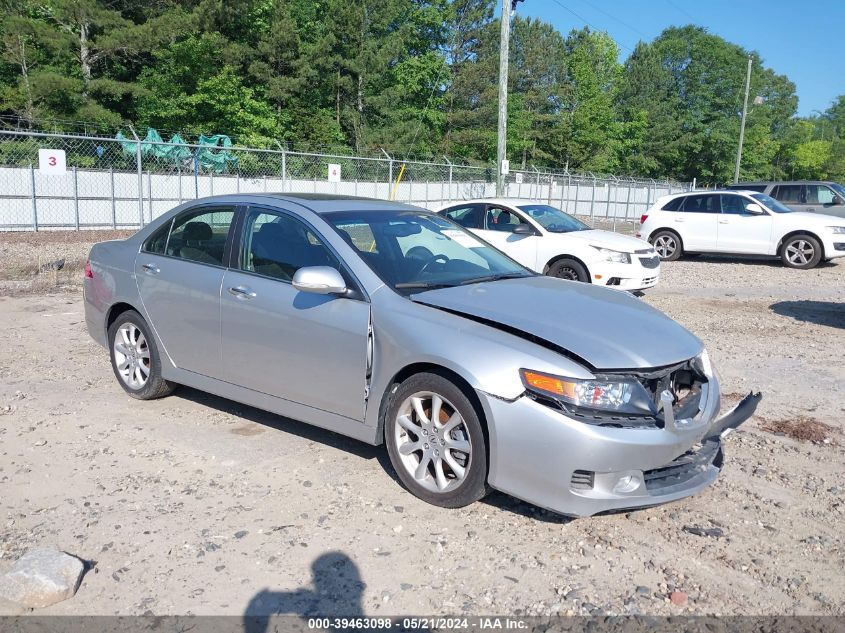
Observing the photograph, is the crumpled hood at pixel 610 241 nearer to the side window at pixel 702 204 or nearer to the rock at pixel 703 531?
the side window at pixel 702 204

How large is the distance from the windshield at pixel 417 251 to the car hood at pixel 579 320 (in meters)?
0.20

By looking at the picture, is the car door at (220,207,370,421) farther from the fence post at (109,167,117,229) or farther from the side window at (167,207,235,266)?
the fence post at (109,167,117,229)

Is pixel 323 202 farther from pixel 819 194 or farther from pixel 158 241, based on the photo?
pixel 819 194

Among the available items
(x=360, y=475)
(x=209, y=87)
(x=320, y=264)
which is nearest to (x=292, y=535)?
(x=360, y=475)

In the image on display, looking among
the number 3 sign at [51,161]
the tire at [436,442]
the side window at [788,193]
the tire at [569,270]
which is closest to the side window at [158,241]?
the tire at [436,442]

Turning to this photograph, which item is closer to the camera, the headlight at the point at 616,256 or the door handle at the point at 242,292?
the door handle at the point at 242,292

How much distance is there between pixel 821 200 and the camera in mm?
19812

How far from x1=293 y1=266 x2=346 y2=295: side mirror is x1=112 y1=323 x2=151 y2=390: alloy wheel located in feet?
6.44

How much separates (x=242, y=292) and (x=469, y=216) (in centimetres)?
743

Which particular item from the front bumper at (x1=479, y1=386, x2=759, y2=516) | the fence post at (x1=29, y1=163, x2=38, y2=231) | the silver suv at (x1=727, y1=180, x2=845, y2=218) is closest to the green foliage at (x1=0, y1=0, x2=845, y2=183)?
the fence post at (x1=29, y1=163, x2=38, y2=231)

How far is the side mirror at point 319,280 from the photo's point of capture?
4355 mm

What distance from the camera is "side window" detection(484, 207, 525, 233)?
38.6 ft

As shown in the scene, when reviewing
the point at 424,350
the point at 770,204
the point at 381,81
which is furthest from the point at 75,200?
the point at 381,81

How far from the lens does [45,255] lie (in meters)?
14.5
